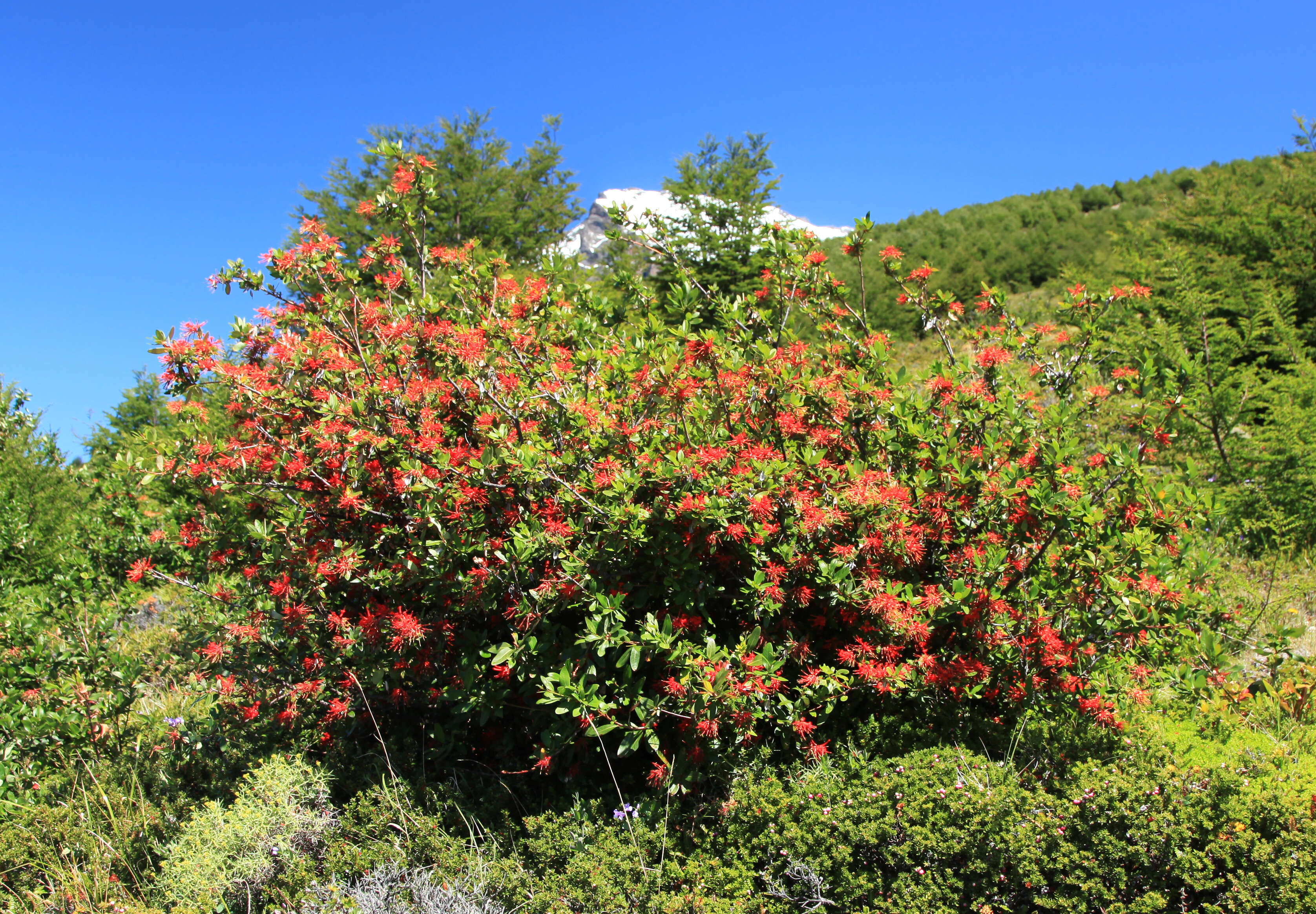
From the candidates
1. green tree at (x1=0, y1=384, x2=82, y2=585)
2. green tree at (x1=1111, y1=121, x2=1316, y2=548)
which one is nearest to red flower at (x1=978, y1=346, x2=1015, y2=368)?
green tree at (x1=1111, y1=121, x2=1316, y2=548)

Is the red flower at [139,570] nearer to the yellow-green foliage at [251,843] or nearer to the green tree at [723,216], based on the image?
the yellow-green foliage at [251,843]

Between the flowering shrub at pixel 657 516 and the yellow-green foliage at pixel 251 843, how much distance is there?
0.36 metres

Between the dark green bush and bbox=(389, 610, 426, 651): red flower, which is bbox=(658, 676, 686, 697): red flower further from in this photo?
bbox=(389, 610, 426, 651): red flower

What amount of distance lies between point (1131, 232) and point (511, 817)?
17.5 meters

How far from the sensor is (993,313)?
404 cm

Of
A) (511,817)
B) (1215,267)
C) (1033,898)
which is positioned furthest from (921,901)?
(1215,267)

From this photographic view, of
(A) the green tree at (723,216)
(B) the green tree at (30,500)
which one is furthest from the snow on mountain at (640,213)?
(B) the green tree at (30,500)

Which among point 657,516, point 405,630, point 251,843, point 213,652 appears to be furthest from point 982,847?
point 213,652

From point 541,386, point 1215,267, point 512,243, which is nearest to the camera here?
point 541,386

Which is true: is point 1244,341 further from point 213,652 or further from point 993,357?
point 213,652

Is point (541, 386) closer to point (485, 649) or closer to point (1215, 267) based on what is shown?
point (485, 649)

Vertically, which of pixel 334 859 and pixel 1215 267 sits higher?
pixel 1215 267

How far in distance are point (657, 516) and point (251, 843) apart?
216 cm

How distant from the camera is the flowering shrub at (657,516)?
2.93 metres
